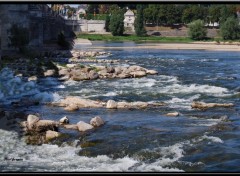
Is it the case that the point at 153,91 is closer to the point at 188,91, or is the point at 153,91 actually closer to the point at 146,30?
the point at 188,91

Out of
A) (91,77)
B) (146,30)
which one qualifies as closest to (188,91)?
(91,77)

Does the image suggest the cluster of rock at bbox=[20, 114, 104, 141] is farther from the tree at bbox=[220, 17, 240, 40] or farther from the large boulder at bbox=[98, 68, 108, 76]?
the tree at bbox=[220, 17, 240, 40]

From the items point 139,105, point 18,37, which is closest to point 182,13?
point 18,37

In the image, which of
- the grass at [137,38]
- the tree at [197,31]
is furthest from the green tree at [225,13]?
the tree at [197,31]

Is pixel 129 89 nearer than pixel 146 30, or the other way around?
pixel 129 89


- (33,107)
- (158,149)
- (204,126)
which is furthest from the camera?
(33,107)

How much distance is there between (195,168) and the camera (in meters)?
9.76

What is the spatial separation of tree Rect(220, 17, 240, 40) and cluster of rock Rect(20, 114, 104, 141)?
66.4 m

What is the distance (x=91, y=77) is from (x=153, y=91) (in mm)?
6090

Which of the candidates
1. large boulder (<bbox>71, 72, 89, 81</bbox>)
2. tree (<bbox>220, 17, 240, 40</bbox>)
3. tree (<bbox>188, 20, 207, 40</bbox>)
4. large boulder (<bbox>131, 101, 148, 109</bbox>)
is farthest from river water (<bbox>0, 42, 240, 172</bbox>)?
tree (<bbox>188, 20, 207, 40</bbox>)

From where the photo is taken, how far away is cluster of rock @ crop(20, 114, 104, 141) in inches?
487

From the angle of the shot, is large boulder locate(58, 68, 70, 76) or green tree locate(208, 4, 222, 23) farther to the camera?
green tree locate(208, 4, 222, 23)

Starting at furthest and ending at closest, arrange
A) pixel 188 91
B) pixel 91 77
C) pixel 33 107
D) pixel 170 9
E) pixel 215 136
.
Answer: pixel 170 9 → pixel 91 77 → pixel 188 91 → pixel 33 107 → pixel 215 136

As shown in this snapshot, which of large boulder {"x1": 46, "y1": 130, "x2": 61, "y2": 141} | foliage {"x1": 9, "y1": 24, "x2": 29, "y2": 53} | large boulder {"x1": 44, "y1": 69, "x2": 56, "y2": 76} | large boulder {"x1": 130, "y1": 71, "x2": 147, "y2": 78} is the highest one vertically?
foliage {"x1": 9, "y1": 24, "x2": 29, "y2": 53}
